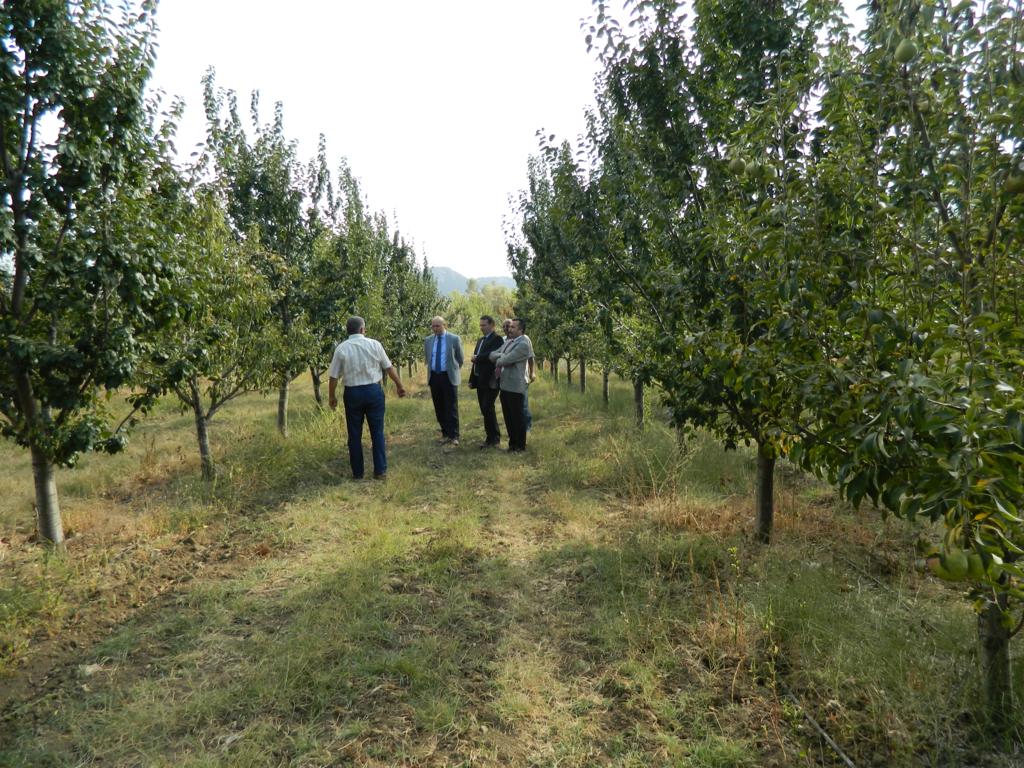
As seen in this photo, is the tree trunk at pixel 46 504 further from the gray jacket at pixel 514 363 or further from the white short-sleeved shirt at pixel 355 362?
the gray jacket at pixel 514 363

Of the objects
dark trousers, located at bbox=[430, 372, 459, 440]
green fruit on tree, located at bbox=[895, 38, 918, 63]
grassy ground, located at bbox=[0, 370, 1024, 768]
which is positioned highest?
green fruit on tree, located at bbox=[895, 38, 918, 63]

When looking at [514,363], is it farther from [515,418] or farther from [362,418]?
[362,418]

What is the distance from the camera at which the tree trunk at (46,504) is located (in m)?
4.77

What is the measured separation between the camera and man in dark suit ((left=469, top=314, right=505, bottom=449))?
30.1ft

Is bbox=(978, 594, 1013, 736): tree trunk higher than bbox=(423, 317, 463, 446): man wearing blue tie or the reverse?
the reverse

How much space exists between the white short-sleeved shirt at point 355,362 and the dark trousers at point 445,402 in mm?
1935

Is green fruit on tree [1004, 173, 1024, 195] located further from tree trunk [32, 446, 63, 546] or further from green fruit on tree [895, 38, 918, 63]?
tree trunk [32, 446, 63, 546]

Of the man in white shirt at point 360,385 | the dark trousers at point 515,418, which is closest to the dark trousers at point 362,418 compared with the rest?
the man in white shirt at point 360,385

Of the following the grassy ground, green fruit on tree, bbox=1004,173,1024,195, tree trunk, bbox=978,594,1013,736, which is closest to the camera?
green fruit on tree, bbox=1004,173,1024,195

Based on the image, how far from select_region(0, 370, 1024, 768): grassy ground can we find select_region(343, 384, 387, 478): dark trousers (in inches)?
35.1

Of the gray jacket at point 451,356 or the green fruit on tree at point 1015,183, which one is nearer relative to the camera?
the green fruit on tree at point 1015,183

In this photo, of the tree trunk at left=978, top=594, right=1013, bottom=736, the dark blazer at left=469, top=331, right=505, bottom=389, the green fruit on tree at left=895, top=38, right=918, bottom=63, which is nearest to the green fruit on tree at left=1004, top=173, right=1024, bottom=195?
the green fruit on tree at left=895, top=38, right=918, bottom=63

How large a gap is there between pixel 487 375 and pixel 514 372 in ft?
2.53

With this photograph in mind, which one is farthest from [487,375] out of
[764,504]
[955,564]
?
[955,564]
